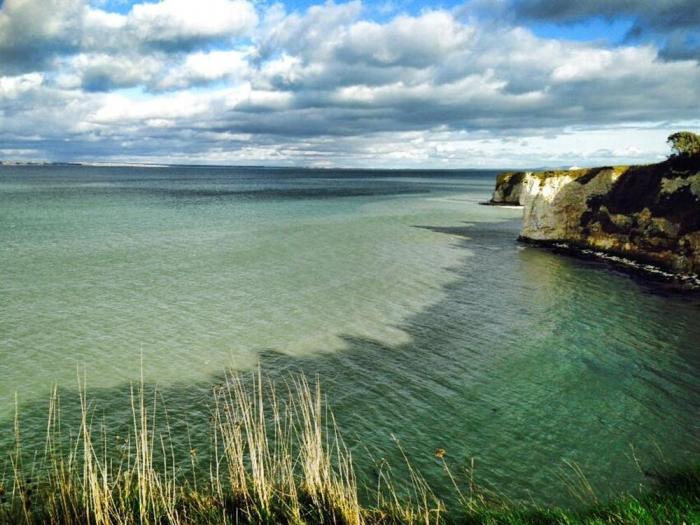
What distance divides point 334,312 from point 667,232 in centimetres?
2729

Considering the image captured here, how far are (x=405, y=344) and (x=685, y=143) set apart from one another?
32575 mm

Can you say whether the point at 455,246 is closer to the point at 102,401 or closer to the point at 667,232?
the point at 667,232

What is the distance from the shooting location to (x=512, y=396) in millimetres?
16594

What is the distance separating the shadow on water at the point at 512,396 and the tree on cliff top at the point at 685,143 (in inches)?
688

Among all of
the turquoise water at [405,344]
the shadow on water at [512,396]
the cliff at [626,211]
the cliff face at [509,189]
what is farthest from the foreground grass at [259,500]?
the cliff face at [509,189]

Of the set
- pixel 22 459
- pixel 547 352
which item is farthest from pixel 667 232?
pixel 22 459

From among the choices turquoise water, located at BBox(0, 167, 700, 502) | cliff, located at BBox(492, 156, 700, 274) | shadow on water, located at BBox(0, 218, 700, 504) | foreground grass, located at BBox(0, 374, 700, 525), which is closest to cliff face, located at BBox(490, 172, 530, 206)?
cliff, located at BBox(492, 156, 700, 274)

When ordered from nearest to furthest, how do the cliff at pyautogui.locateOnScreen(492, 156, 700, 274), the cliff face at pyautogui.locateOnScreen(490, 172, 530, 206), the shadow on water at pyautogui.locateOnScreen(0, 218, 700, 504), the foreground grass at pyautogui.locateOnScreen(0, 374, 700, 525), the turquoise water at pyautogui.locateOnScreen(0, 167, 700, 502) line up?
the foreground grass at pyautogui.locateOnScreen(0, 374, 700, 525)
the shadow on water at pyautogui.locateOnScreen(0, 218, 700, 504)
the turquoise water at pyautogui.locateOnScreen(0, 167, 700, 502)
the cliff at pyautogui.locateOnScreen(492, 156, 700, 274)
the cliff face at pyautogui.locateOnScreen(490, 172, 530, 206)

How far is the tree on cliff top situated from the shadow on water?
57.3 feet

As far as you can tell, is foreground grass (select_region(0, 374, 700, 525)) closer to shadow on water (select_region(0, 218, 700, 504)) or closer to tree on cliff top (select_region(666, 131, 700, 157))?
shadow on water (select_region(0, 218, 700, 504))

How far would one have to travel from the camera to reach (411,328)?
23516 millimetres

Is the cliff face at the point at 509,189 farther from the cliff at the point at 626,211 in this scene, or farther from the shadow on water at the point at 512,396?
the shadow on water at the point at 512,396

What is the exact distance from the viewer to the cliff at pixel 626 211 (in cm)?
3588

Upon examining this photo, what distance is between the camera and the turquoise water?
45.7ft
